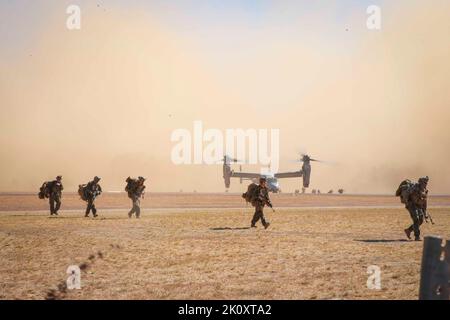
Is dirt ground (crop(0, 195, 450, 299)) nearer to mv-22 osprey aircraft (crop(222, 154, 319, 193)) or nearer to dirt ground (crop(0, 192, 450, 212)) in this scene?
dirt ground (crop(0, 192, 450, 212))

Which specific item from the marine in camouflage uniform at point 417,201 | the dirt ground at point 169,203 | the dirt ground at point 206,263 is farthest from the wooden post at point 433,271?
the dirt ground at point 169,203

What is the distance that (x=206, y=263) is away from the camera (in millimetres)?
11219

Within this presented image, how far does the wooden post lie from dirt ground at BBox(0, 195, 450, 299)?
292 cm

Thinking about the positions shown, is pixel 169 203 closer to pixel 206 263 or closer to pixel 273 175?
pixel 273 175

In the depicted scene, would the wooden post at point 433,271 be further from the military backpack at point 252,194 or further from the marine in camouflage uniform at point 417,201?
the military backpack at point 252,194

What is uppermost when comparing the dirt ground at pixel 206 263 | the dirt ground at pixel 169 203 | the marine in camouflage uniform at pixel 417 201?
the marine in camouflage uniform at pixel 417 201

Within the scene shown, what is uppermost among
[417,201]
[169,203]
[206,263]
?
[417,201]

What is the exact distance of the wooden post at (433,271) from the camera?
198 inches

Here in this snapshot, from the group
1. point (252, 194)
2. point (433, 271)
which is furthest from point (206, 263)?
point (252, 194)

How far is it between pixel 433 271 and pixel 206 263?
22.3ft

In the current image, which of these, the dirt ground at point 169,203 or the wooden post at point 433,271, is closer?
the wooden post at point 433,271

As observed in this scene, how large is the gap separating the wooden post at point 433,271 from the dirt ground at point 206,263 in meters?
2.92

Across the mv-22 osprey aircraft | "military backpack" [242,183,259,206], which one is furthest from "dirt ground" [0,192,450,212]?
"military backpack" [242,183,259,206]

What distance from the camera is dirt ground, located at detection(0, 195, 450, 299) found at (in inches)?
330
